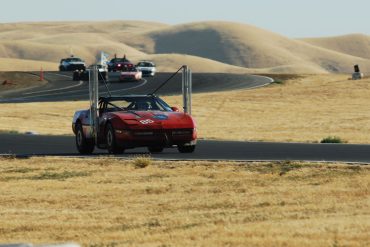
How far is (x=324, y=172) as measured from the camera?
19250 millimetres

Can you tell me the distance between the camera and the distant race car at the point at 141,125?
2300 cm

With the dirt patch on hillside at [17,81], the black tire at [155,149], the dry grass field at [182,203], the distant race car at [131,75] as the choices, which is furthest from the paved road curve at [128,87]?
the dry grass field at [182,203]

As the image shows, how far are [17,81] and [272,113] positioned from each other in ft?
103

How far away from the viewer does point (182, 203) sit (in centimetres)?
1595

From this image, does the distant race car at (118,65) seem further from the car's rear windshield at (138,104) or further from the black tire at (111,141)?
the black tire at (111,141)

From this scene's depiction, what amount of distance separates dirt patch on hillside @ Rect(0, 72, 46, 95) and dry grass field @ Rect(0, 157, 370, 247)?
1972 inches

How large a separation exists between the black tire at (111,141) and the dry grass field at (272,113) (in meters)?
9.26

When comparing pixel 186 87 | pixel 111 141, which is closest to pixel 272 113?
pixel 186 87

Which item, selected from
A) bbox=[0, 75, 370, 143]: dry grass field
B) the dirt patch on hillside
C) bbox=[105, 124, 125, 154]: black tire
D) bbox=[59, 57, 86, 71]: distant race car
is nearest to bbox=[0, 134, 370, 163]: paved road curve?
bbox=[105, 124, 125, 154]: black tire

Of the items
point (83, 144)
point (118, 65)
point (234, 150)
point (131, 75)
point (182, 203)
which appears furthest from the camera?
point (118, 65)

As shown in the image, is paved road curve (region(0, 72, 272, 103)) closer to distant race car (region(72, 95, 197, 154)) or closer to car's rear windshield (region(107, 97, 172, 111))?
car's rear windshield (region(107, 97, 172, 111))

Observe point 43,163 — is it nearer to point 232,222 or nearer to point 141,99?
point 141,99

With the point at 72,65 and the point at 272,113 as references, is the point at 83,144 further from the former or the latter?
the point at 72,65

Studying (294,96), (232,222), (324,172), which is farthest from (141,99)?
(294,96)
